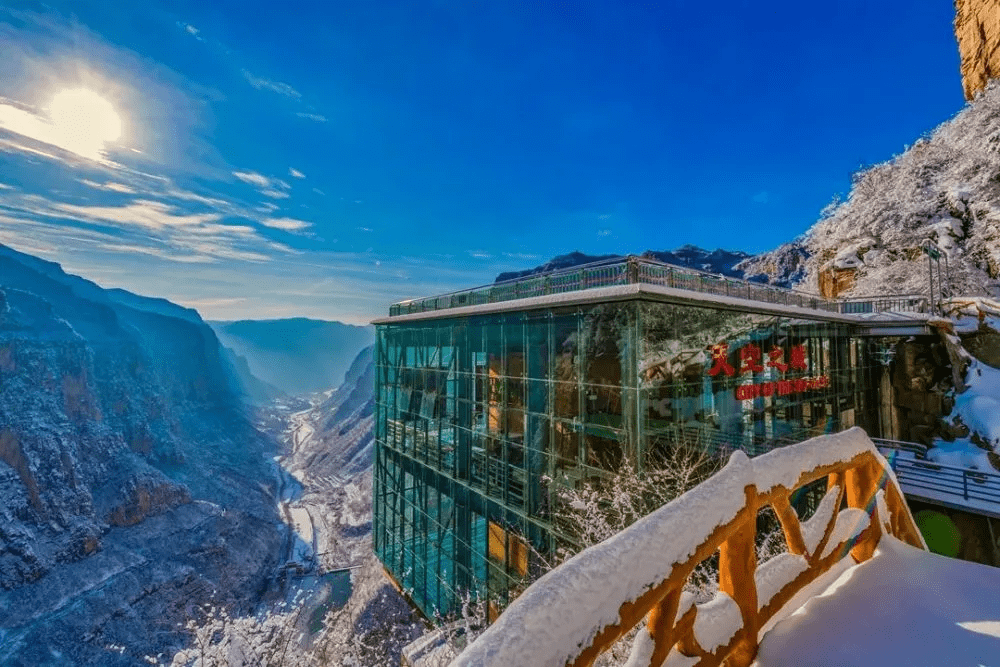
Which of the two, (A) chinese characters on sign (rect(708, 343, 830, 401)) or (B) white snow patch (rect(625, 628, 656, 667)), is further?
(A) chinese characters on sign (rect(708, 343, 830, 401))

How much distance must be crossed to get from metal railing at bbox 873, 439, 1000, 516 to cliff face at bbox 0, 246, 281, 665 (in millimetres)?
30965

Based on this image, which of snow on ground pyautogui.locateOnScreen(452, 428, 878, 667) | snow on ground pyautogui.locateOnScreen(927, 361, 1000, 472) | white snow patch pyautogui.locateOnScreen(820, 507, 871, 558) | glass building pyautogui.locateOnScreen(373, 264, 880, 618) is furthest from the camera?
snow on ground pyautogui.locateOnScreen(927, 361, 1000, 472)

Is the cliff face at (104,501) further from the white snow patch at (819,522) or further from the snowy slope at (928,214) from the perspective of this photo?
the snowy slope at (928,214)

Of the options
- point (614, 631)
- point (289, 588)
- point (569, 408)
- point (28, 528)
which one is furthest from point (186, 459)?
point (614, 631)

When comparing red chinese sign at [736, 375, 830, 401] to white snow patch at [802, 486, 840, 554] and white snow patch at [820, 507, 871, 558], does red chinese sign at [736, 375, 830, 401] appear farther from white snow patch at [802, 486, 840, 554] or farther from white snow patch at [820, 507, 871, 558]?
white snow patch at [802, 486, 840, 554]

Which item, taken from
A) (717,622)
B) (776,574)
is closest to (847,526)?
(776,574)

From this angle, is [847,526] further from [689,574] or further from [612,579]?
[612,579]

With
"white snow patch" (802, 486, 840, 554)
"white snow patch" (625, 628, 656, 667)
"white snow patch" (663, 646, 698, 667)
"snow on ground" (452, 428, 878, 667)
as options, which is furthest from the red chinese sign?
"white snow patch" (625, 628, 656, 667)

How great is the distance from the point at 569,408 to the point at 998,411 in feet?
60.2

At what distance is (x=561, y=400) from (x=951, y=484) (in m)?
14.8

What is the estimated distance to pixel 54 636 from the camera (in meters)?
34.2

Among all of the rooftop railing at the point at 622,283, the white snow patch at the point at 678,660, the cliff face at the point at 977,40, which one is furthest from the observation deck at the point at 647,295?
the cliff face at the point at 977,40

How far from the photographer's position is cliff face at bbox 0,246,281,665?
36812 millimetres

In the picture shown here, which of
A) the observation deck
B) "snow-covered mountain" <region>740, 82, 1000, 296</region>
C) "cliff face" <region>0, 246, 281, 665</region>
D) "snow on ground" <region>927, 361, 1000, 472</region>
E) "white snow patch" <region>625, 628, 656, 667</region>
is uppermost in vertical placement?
"snow-covered mountain" <region>740, 82, 1000, 296</region>
